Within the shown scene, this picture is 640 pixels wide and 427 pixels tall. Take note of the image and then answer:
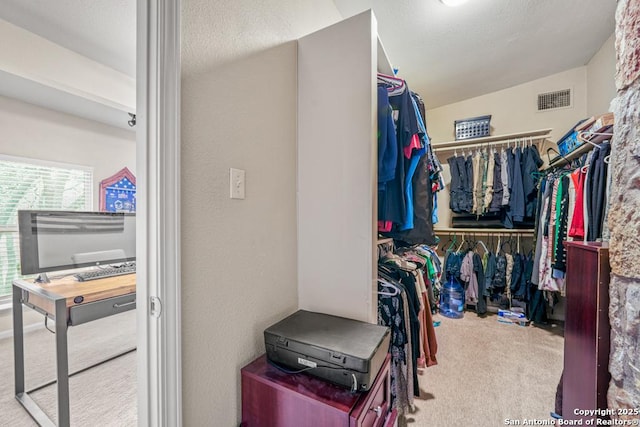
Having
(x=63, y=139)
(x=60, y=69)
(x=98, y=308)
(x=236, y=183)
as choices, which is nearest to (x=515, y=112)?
(x=236, y=183)

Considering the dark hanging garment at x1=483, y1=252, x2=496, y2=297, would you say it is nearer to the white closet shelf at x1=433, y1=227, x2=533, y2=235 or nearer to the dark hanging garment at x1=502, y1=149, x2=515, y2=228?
the white closet shelf at x1=433, y1=227, x2=533, y2=235

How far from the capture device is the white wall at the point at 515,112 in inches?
115

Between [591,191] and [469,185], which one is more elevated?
[469,185]

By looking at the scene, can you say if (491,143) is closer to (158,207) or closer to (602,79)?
(602,79)

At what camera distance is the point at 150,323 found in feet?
2.64

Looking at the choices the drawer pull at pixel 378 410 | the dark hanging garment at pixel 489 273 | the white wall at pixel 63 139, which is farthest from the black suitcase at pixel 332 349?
the white wall at pixel 63 139

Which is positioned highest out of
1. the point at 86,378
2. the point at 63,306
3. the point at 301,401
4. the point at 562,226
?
the point at 562,226

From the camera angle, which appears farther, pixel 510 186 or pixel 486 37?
pixel 510 186

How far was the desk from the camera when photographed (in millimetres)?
1389

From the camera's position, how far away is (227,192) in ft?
3.30

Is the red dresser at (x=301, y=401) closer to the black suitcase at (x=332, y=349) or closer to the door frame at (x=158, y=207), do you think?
the black suitcase at (x=332, y=349)

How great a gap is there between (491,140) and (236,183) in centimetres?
328

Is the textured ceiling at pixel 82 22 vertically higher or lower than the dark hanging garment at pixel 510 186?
higher

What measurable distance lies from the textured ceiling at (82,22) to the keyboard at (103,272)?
178 cm
